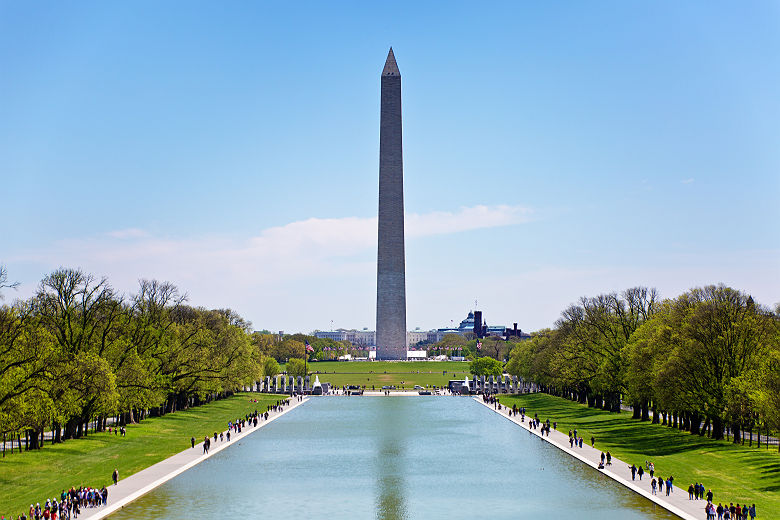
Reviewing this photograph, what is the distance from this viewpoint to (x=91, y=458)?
49.5m

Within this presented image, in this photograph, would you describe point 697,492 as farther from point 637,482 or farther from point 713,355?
point 713,355

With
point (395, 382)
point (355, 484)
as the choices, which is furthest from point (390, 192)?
point (355, 484)

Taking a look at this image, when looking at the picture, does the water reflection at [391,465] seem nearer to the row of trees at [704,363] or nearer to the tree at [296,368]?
the row of trees at [704,363]

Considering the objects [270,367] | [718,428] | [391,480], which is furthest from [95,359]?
[270,367]

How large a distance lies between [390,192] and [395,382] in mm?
31776

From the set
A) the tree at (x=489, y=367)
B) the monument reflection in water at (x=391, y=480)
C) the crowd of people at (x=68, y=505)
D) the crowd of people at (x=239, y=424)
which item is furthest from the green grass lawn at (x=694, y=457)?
the tree at (x=489, y=367)

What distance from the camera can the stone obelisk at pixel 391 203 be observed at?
14162cm

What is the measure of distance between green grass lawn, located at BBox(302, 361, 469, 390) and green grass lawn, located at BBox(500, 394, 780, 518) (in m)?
61.3

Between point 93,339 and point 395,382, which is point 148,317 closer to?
point 93,339

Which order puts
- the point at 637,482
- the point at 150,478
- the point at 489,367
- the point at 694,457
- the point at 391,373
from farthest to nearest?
1. the point at 391,373
2. the point at 489,367
3. the point at 694,457
4. the point at 150,478
5. the point at 637,482

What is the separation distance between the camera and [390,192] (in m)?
142

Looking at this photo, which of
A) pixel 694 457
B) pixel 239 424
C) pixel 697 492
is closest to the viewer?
pixel 697 492

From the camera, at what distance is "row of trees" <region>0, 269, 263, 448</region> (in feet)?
156

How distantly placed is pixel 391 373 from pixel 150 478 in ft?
350
